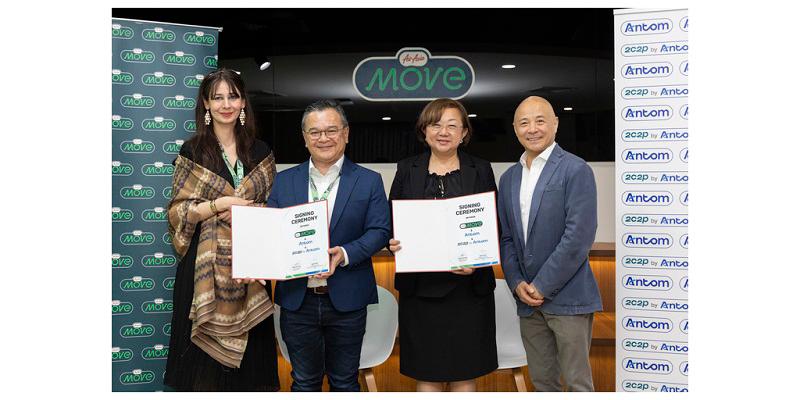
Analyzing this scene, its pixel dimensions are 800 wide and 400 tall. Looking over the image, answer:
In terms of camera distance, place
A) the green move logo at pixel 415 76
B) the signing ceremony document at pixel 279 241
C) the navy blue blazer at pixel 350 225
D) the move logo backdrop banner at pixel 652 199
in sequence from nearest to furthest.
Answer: the signing ceremony document at pixel 279 241
the navy blue blazer at pixel 350 225
the move logo backdrop banner at pixel 652 199
the green move logo at pixel 415 76

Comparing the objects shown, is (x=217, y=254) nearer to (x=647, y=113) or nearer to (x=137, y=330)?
(x=137, y=330)

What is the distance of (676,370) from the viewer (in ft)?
10.6

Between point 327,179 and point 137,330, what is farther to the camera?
point 137,330

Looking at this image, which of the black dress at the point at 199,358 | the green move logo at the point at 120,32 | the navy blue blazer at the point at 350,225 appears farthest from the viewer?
the green move logo at the point at 120,32

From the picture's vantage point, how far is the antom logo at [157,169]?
11.1 ft

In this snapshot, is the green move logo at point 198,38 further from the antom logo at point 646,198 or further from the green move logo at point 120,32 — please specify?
the antom logo at point 646,198

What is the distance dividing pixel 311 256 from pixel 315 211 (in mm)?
206

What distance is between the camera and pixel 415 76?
5.07 m

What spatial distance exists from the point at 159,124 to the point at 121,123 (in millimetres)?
207

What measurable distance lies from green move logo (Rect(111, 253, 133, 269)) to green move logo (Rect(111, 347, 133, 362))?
1.57 ft

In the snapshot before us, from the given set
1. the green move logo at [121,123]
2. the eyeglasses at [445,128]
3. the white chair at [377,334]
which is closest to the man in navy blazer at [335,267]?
the eyeglasses at [445,128]

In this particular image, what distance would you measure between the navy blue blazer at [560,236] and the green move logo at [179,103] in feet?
6.56

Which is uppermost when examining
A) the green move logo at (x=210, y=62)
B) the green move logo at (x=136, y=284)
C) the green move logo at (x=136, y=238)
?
the green move logo at (x=210, y=62)

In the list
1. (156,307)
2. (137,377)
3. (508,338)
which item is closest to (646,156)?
(508,338)
